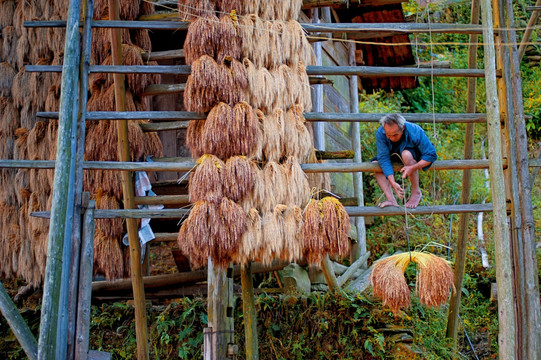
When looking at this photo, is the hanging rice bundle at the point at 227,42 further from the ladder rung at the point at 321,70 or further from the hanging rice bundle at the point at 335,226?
the hanging rice bundle at the point at 335,226

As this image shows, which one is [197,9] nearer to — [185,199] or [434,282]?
[185,199]

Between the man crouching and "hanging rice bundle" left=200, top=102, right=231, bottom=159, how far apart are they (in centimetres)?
141

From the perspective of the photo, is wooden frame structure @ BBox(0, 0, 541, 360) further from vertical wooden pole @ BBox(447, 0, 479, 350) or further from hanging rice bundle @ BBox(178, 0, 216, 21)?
vertical wooden pole @ BBox(447, 0, 479, 350)

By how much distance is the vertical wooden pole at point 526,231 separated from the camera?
6.27 meters

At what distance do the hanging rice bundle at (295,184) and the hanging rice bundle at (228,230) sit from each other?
0.52 meters

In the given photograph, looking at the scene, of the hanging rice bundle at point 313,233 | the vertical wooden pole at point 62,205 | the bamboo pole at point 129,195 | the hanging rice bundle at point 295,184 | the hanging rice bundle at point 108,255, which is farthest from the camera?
the hanging rice bundle at point 108,255

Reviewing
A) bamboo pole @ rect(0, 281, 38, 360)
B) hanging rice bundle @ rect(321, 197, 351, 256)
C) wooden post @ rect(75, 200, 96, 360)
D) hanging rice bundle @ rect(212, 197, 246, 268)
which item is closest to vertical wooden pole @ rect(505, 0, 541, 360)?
hanging rice bundle @ rect(321, 197, 351, 256)

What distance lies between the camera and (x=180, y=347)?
8352mm

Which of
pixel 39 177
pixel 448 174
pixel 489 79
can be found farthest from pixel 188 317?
pixel 448 174

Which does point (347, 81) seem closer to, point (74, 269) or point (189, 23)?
point (189, 23)

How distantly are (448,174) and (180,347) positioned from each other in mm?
6457

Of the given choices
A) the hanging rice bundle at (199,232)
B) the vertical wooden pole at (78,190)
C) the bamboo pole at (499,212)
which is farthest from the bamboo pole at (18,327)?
the bamboo pole at (499,212)

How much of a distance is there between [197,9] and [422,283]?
10.2ft

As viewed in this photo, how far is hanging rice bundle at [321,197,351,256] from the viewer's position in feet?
19.8
